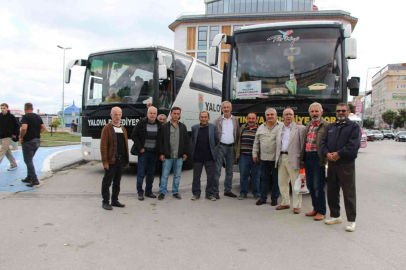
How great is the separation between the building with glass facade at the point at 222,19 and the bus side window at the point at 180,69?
1589 inches

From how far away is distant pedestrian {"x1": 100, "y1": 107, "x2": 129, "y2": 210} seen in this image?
582cm

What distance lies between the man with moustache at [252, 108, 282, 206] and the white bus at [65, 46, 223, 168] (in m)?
3.38

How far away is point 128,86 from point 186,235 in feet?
18.6

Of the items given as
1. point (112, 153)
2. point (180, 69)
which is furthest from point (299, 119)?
point (180, 69)

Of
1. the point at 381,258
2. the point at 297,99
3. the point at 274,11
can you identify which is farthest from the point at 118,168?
the point at 274,11

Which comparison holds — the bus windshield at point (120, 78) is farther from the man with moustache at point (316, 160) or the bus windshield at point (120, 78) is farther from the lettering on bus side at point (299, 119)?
the man with moustache at point (316, 160)

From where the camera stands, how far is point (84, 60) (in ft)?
32.6

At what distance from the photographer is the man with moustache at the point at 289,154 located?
5.65m

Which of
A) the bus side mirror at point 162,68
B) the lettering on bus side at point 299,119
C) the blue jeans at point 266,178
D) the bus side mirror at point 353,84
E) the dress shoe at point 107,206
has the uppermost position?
the bus side mirror at point 162,68

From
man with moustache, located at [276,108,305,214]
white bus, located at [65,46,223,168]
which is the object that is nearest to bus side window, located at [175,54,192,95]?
white bus, located at [65,46,223,168]

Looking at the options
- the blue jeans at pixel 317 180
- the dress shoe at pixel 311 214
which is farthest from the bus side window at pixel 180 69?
the dress shoe at pixel 311 214

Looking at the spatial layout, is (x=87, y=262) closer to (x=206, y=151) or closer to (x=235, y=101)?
(x=206, y=151)

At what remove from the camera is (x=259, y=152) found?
649 cm

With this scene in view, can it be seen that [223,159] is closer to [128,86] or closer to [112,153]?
[112,153]
